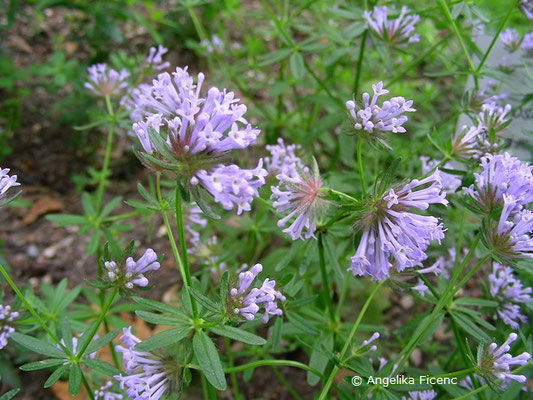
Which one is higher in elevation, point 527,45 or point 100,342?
point 100,342

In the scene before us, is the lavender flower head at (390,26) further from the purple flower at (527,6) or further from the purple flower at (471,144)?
the purple flower at (471,144)

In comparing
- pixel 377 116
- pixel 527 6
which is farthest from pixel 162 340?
pixel 527 6

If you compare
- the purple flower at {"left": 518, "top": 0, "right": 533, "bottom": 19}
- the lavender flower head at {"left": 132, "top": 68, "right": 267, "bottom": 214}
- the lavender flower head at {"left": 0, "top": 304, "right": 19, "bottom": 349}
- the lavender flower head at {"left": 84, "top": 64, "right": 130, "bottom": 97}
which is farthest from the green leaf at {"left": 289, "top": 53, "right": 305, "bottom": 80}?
the lavender flower head at {"left": 0, "top": 304, "right": 19, "bottom": 349}

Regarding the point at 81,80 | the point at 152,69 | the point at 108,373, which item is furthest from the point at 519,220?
the point at 81,80

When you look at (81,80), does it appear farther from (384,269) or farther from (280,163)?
(384,269)

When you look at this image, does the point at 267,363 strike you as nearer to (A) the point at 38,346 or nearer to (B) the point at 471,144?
(A) the point at 38,346

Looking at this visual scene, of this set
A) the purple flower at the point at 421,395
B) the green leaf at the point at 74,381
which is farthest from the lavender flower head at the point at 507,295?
the green leaf at the point at 74,381
